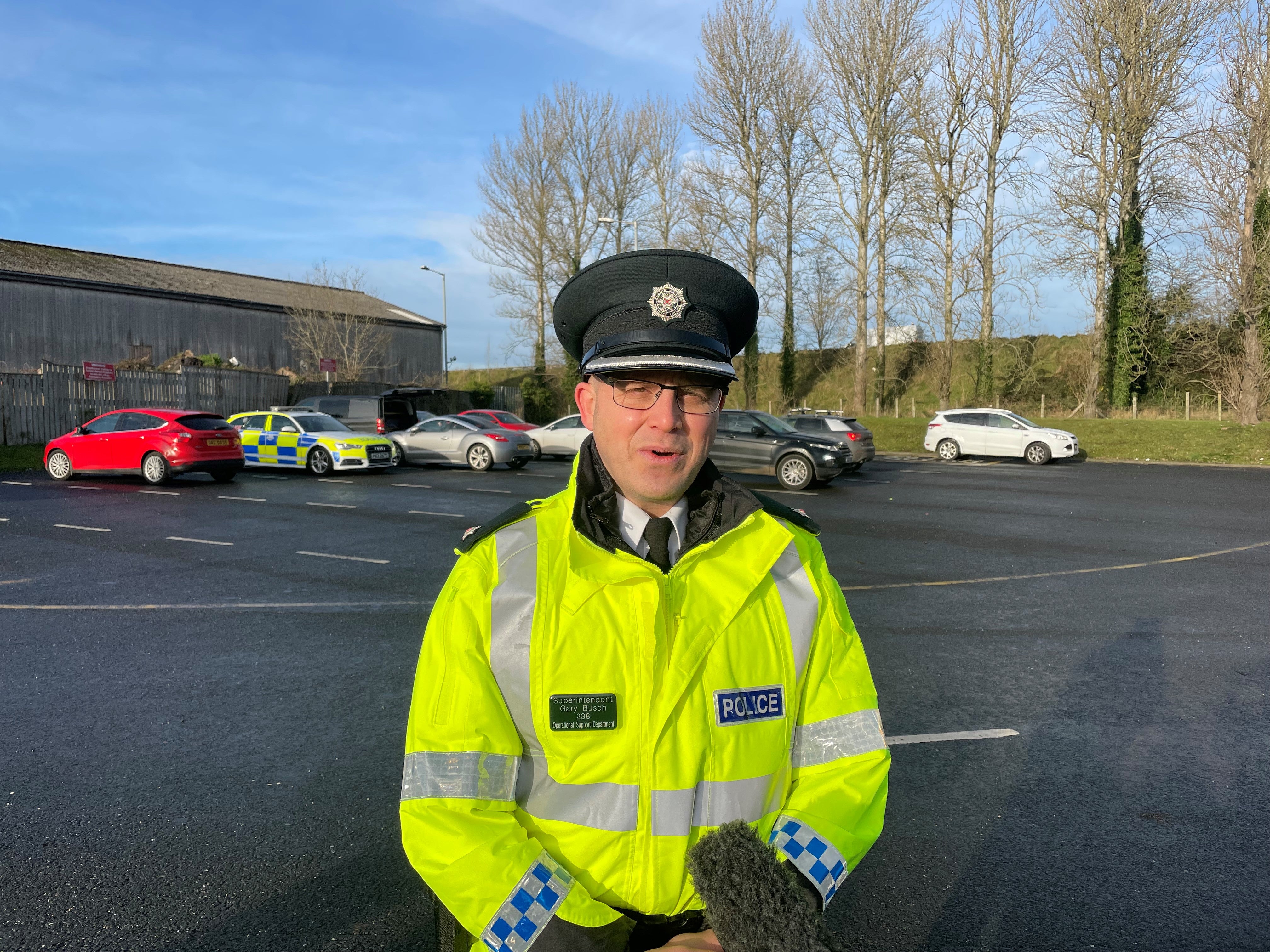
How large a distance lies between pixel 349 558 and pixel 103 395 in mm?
22467

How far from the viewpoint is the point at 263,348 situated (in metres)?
44.5

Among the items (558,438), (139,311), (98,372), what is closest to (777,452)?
(558,438)

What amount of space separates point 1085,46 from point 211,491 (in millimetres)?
32291

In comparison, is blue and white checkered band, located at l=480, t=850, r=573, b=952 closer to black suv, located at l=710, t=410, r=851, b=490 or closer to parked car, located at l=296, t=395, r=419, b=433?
black suv, located at l=710, t=410, r=851, b=490

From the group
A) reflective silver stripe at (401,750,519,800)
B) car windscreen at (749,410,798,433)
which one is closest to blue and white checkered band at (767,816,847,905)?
reflective silver stripe at (401,750,519,800)

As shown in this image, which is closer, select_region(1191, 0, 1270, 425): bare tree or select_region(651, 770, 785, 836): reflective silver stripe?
select_region(651, 770, 785, 836): reflective silver stripe

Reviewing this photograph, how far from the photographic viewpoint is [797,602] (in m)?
1.76

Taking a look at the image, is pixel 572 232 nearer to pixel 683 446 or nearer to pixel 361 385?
pixel 361 385

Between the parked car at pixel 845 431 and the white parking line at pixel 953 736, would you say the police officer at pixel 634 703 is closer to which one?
the white parking line at pixel 953 736

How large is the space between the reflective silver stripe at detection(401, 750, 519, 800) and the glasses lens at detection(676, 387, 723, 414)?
75 cm

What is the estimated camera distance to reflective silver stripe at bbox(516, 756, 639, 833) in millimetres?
1602

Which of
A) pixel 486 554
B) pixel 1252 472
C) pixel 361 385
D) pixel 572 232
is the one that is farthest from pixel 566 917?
pixel 572 232

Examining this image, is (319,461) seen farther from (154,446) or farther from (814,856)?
(814,856)

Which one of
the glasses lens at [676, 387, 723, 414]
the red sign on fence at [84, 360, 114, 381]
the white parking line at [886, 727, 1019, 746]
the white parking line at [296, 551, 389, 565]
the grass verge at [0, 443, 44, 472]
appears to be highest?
the red sign on fence at [84, 360, 114, 381]
